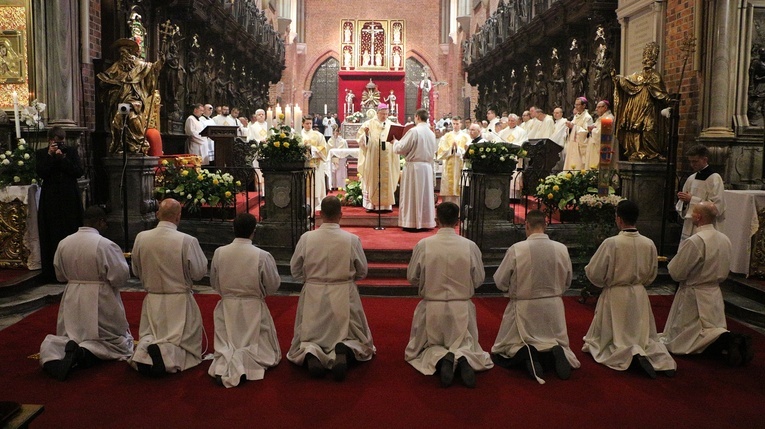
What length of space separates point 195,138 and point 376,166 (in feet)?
15.2

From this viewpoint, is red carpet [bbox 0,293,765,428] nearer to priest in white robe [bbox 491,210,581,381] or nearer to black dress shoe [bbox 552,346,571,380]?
black dress shoe [bbox 552,346,571,380]

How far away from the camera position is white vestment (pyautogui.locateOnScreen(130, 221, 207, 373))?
5.20m

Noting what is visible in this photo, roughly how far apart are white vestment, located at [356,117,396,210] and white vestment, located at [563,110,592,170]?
129 inches

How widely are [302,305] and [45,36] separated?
6201 mm

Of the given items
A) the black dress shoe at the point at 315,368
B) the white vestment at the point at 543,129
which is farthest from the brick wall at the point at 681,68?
the black dress shoe at the point at 315,368

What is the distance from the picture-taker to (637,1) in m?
11.3

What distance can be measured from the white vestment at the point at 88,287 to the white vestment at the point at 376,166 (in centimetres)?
649

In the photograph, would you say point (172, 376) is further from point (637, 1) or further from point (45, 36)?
point (637, 1)

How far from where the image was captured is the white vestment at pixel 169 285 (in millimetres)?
5195

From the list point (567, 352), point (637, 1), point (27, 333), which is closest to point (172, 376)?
point (27, 333)

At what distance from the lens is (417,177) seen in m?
10.1

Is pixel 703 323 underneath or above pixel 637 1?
underneath

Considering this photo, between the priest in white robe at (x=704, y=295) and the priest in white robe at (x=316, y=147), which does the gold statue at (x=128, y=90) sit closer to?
the priest in white robe at (x=316, y=147)

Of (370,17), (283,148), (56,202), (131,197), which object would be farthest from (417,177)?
(370,17)
